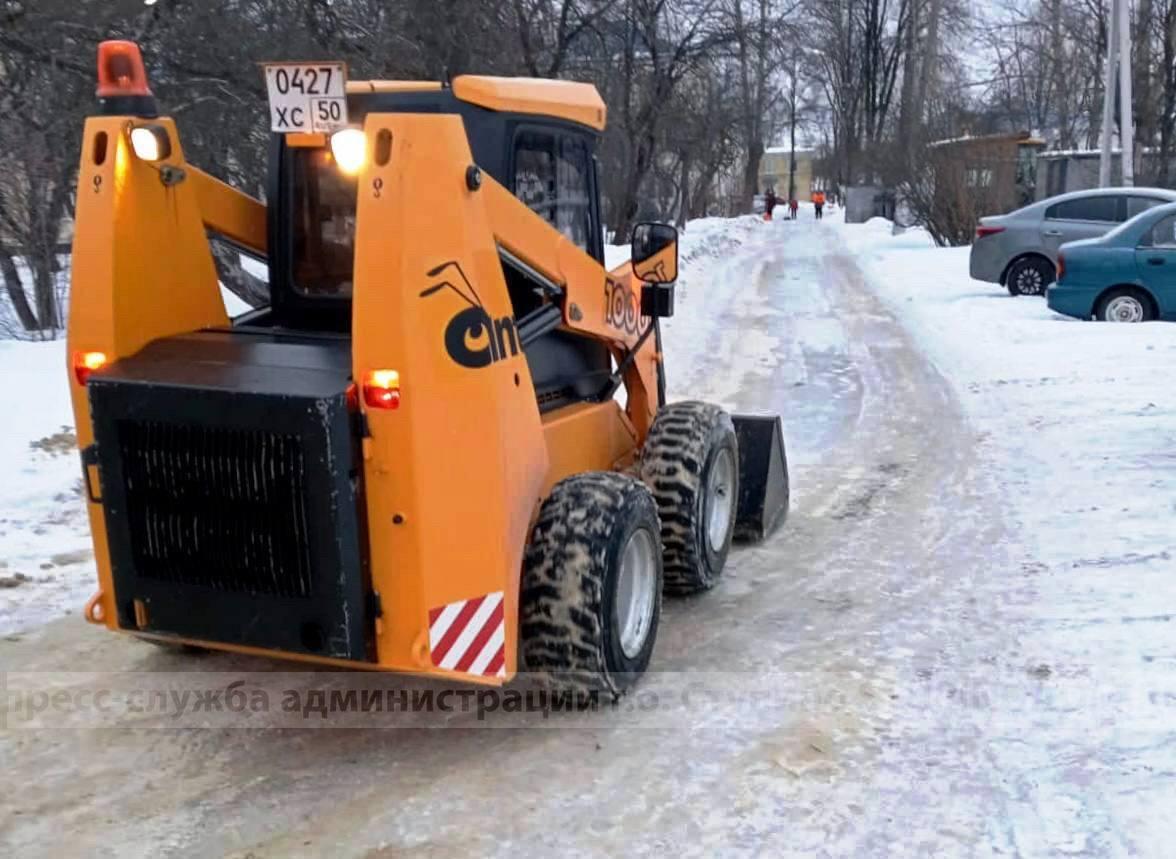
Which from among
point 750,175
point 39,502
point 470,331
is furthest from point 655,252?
point 750,175

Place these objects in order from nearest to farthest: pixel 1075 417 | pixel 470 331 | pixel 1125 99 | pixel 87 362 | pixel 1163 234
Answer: pixel 470 331
pixel 87 362
pixel 1075 417
pixel 1163 234
pixel 1125 99

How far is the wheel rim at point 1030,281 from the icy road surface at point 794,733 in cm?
1053

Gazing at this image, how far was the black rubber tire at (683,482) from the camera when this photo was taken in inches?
221

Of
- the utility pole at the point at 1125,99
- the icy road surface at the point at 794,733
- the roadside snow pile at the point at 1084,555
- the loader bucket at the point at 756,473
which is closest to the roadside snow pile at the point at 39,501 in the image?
the icy road surface at the point at 794,733

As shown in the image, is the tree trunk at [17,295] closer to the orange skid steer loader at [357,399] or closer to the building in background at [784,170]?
the orange skid steer loader at [357,399]

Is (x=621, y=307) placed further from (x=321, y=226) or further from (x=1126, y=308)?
(x=1126, y=308)

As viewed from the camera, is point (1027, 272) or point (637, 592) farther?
point (1027, 272)

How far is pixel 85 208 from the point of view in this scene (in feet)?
14.3

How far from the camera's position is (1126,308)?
14172 mm

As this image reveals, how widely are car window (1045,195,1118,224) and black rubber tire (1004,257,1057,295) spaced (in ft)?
2.13

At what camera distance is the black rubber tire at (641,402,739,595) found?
5605mm

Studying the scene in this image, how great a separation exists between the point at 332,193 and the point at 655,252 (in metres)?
1.53

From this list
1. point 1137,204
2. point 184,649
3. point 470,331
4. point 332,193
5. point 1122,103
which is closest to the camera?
point 470,331

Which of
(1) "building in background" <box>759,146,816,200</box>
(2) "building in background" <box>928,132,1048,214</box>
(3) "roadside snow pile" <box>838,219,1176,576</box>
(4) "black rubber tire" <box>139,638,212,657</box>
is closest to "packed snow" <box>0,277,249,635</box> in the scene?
(4) "black rubber tire" <box>139,638,212,657</box>
